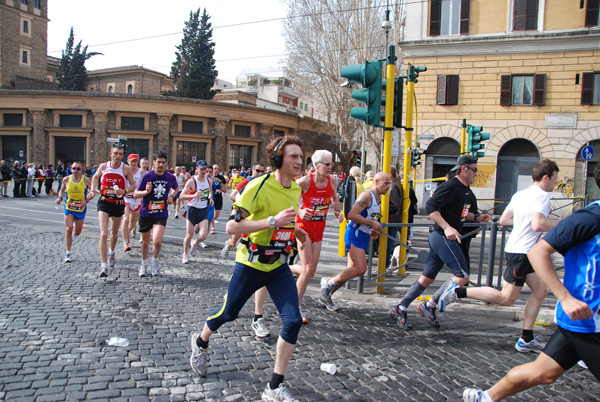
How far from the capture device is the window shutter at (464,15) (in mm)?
21953

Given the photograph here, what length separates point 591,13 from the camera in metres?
20.6

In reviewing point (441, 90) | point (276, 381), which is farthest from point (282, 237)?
point (441, 90)

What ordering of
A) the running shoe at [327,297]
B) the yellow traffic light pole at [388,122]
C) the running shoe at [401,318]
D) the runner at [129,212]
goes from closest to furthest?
the running shoe at [401,318], the running shoe at [327,297], the yellow traffic light pole at [388,122], the runner at [129,212]

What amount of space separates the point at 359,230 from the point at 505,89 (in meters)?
19.6

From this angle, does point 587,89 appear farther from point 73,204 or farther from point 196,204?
point 73,204

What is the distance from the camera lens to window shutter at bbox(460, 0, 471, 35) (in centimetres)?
2195

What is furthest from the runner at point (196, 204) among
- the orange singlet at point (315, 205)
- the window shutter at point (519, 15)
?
the window shutter at point (519, 15)

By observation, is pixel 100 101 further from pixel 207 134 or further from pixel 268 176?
pixel 268 176

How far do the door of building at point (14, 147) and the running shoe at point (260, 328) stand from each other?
4100 cm

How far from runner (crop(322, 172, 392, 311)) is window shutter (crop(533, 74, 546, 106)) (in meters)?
19.4

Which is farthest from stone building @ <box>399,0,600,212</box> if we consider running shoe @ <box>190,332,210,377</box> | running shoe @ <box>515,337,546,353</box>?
running shoe @ <box>190,332,210,377</box>

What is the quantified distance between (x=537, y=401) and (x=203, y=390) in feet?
8.64

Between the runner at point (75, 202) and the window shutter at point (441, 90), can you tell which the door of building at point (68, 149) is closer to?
the window shutter at point (441, 90)

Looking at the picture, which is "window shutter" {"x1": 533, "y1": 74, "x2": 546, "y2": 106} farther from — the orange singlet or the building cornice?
the orange singlet
